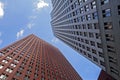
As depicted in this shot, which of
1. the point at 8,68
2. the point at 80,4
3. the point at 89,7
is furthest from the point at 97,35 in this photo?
the point at 8,68

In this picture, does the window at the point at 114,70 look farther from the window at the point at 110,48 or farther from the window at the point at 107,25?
the window at the point at 107,25

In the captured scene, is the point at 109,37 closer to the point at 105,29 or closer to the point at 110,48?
the point at 105,29

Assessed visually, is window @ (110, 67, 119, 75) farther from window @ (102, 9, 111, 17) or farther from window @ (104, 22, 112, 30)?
window @ (102, 9, 111, 17)

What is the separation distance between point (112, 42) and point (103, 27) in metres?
3.70

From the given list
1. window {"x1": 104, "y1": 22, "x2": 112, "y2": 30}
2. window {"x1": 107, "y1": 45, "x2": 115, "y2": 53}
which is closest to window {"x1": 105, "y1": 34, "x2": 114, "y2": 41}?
window {"x1": 104, "y1": 22, "x2": 112, "y2": 30}

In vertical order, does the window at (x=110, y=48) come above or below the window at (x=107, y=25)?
below

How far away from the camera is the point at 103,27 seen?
37.3 meters

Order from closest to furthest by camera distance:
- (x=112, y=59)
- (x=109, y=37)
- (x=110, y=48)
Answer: (x=109, y=37)
(x=110, y=48)
(x=112, y=59)

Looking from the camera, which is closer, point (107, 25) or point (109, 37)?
point (107, 25)

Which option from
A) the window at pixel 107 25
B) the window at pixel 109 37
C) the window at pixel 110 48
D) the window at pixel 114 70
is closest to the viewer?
the window at pixel 107 25

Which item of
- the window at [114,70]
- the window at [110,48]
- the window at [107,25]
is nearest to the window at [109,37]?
the window at [107,25]

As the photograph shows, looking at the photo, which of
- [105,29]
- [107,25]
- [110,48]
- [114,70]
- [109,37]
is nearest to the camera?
[107,25]

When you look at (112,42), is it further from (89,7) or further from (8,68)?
(8,68)

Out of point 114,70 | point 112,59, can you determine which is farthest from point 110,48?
point 114,70
